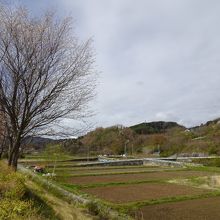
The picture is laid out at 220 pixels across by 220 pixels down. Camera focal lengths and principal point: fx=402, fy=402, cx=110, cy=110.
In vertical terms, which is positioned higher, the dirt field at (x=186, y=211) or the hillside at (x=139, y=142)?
the hillside at (x=139, y=142)

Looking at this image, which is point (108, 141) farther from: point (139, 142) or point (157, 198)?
point (157, 198)

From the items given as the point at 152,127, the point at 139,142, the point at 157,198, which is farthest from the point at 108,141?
the point at 157,198

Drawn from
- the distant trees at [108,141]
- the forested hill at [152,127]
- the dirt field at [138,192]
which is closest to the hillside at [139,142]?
the distant trees at [108,141]

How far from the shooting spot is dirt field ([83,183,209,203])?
26.0 m

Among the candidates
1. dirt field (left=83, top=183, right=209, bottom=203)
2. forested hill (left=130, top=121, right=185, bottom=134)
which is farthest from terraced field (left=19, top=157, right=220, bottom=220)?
forested hill (left=130, top=121, right=185, bottom=134)

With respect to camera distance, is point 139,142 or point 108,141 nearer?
point 108,141

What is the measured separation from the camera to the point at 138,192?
29.0 m

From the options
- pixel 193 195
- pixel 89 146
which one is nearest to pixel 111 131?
pixel 89 146

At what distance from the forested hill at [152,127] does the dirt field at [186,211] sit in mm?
122516

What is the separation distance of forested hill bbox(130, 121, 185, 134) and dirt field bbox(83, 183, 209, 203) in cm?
11375

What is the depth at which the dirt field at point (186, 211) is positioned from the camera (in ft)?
63.7

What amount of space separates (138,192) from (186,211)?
8.01m

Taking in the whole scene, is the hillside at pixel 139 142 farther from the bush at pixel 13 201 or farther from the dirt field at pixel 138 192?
the bush at pixel 13 201

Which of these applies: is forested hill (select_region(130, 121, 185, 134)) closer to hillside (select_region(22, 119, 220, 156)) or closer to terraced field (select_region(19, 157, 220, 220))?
hillside (select_region(22, 119, 220, 156))
